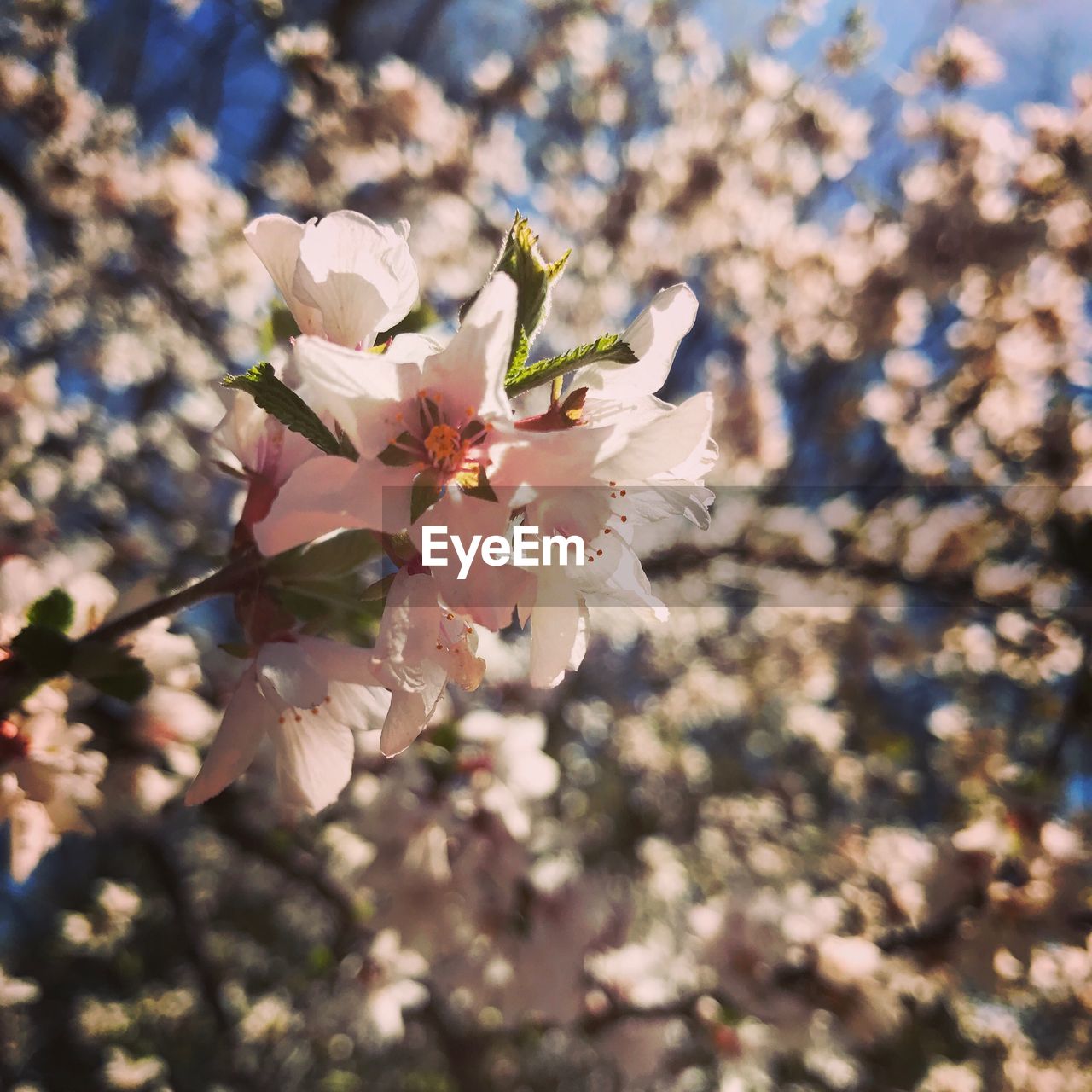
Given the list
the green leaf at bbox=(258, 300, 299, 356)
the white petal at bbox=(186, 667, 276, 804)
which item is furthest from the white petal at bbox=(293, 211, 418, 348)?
the green leaf at bbox=(258, 300, 299, 356)

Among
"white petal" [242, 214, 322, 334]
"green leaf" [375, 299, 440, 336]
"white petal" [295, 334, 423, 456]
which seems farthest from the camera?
"green leaf" [375, 299, 440, 336]

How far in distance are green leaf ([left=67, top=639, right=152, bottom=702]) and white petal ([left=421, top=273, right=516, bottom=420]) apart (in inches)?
15.0

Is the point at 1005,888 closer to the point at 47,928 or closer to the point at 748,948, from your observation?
the point at 748,948

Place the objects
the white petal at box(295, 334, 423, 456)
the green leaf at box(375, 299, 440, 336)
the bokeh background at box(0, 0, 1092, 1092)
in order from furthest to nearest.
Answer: the bokeh background at box(0, 0, 1092, 1092), the green leaf at box(375, 299, 440, 336), the white petal at box(295, 334, 423, 456)

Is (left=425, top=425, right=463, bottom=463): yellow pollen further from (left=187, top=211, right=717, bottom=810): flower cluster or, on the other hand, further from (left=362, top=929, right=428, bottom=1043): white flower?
(left=362, top=929, right=428, bottom=1043): white flower

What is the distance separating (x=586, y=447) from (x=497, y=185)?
168 inches

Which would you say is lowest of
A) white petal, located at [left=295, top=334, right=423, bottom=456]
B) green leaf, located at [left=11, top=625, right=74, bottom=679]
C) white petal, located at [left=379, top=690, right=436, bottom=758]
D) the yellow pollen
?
white petal, located at [left=379, top=690, right=436, bottom=758]

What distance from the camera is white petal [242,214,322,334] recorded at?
590 mm

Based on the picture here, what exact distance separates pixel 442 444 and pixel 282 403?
12 cm

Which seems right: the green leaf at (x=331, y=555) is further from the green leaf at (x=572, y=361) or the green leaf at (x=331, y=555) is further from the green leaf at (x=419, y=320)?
the green leaf at (x=419, y=320)

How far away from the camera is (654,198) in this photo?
398 cm

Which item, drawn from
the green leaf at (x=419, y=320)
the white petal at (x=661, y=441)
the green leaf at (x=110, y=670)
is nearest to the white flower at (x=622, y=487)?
the white petal at (x=661, y=441)

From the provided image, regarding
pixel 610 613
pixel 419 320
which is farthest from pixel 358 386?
pixel 610 613

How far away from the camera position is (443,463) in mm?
541
